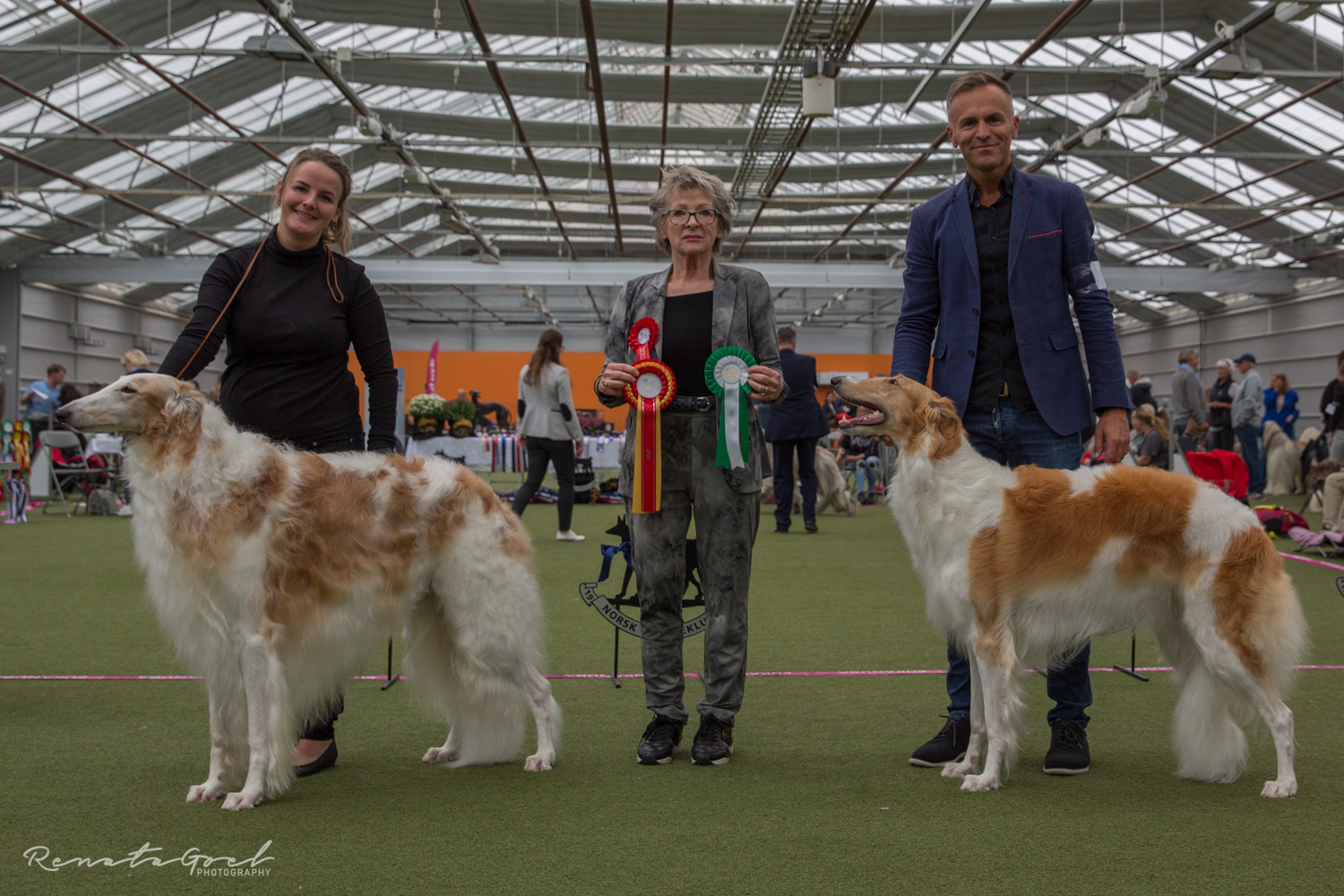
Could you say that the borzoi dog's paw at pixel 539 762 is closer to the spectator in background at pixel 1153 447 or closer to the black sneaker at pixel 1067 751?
the black sneaker at pixel 1067 751

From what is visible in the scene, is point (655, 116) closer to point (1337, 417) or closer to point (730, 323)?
point (1337, 417)

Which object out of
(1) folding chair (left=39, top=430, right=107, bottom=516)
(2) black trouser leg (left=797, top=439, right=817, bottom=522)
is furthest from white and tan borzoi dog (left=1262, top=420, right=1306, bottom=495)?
(1) folding chair (left=39, top=430, right=107, bottom=516)

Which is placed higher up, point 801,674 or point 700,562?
point 700,562

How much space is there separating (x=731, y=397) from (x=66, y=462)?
12893 mm

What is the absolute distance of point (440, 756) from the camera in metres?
3.34

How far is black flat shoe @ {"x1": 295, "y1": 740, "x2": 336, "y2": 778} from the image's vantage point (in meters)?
3.20

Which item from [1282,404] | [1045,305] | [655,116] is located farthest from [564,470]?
[1282,404]

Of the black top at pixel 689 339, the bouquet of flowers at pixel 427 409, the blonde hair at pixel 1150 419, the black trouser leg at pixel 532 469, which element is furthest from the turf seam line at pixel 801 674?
the bouquet of flowers at pixel 427 409

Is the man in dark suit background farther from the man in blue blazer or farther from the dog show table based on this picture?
the man in blue blazer

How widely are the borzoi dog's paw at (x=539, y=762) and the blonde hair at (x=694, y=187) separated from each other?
1.62 metres

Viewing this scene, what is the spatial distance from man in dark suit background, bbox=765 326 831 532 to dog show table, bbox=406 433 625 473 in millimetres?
3257

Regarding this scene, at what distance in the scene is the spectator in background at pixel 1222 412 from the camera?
1560 cm

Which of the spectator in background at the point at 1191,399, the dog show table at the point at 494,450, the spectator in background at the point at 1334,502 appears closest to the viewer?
the spectator in background at the point at 1334,502

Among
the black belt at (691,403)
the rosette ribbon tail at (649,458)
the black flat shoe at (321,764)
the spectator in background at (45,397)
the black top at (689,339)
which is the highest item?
the spectator in background at (45,397)
